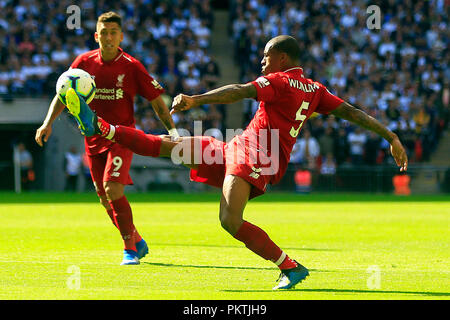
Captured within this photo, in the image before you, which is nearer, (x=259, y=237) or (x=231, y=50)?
(x=259, y=237)

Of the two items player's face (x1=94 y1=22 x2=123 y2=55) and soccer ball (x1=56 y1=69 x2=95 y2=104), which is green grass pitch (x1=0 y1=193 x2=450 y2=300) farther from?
player's face (x1=94 y1=22 x2=123 y2=55)

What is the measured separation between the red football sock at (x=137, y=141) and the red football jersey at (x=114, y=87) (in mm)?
1807

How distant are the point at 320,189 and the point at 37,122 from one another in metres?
9.67

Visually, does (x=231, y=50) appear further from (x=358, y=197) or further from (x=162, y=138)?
(x=162, y=138)

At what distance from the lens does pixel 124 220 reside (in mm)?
9500

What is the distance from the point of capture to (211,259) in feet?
32.7

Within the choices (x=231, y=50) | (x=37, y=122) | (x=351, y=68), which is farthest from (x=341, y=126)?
(x=37, y=122)

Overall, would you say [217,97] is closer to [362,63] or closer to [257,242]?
[257,242]

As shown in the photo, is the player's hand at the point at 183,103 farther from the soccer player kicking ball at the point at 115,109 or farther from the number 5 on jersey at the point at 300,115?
the soccer player kicking ball at the point at 115,109

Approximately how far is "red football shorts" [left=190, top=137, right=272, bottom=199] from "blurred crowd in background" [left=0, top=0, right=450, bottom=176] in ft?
64.5

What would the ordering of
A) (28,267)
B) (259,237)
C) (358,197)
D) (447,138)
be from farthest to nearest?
(447,138), (358,197), (28,267), (259,237)

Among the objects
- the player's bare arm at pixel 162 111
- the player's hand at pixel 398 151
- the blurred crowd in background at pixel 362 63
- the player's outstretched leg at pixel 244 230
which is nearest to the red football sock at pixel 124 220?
the player's bare arm at pixel 162 111

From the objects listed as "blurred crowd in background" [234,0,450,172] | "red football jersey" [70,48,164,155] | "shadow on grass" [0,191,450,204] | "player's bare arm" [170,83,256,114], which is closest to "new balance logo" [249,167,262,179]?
"player's bare arm" [170,83,256,114]

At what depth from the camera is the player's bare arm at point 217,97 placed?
22.2ft
